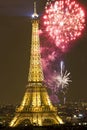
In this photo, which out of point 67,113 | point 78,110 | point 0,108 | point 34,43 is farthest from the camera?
point 0,108

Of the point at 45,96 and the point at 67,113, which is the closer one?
the point at 45,96

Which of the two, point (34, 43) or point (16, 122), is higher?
point (34, 43)

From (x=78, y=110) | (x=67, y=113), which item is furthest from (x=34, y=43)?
(x=78, y=110)

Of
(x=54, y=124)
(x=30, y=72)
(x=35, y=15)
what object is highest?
(x=35, y=15)

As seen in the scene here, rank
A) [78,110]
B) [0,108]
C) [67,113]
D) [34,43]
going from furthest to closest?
1. [0,108]
2. [78,110]
3. [67,113]
4. [34,43]

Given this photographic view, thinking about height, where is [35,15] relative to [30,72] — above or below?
above

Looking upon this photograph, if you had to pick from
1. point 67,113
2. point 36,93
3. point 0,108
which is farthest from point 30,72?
point 0,108

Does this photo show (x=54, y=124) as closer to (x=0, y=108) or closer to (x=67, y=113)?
(x=67, y=113)

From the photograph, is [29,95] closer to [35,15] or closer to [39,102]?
[39,102]
